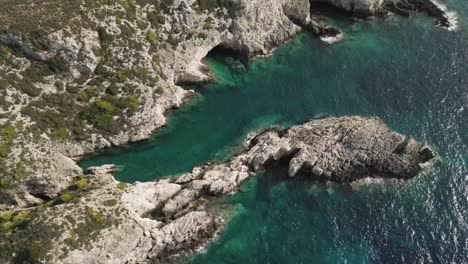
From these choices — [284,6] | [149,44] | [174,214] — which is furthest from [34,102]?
[284,6]

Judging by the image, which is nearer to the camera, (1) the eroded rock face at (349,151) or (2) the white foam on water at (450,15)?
(1) the eroded rock face at (349,151)

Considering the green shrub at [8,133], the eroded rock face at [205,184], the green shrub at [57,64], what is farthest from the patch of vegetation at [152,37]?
the green shrub at [8,133]

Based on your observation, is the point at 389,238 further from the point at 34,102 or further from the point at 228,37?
the point at 34,102

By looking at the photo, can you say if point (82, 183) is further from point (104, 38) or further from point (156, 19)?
point (156, 19)

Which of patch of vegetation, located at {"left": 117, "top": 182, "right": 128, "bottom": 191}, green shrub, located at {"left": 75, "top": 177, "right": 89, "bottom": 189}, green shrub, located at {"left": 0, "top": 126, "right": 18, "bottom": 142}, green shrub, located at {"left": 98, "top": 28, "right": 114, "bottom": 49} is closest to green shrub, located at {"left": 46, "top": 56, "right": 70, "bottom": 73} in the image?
green shrub, located at {"left": 98, "top": 28, "right": 114, "bottom": 49}

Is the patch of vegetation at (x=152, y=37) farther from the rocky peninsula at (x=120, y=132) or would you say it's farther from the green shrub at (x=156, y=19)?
the green shrub at (x=156, y=19)
